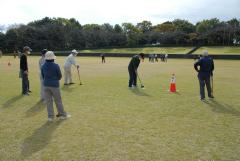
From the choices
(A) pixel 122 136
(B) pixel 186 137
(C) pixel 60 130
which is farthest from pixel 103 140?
(B) pixel 186 137

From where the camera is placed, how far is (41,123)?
8117 millimetres

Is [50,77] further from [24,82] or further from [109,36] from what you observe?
[109,36]

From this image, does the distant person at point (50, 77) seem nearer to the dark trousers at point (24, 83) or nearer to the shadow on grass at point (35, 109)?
the shadow on grass at point (35, 109)

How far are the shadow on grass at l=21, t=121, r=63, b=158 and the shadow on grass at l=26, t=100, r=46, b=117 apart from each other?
136cm

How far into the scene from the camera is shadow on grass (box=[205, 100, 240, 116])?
9.42 metres

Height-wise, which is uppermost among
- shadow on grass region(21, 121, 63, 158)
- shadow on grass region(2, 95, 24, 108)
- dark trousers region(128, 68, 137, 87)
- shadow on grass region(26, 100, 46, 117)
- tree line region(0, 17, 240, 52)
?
tree line region(0, 17, 240, 52)

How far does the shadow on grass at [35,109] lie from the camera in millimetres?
9266

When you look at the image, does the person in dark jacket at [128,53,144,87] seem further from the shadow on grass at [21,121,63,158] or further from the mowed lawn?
the shadow on grass at [21,121,63,158]

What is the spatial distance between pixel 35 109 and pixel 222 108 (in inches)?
256

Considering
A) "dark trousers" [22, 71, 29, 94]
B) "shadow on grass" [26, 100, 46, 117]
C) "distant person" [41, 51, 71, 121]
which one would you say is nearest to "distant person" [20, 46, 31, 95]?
"dark trousers" [22, 71, 29, 94]

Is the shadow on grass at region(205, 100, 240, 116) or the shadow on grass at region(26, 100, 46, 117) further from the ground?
the shadow on grass at region(26, 100, 46, 117)

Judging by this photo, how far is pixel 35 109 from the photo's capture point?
983cm

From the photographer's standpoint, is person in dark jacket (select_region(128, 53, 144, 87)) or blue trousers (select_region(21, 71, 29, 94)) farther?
person in dark jacket (select_region(128, 53, 144, 87))

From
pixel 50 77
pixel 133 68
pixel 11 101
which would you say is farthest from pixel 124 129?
pixel 133 68
